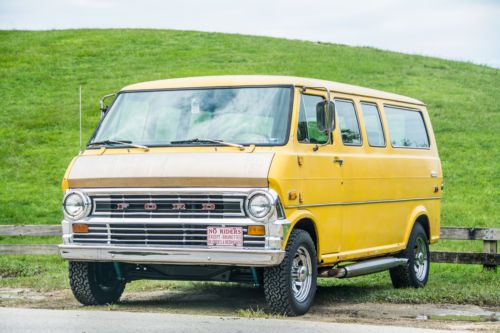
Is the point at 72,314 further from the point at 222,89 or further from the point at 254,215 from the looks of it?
the point at 222,89

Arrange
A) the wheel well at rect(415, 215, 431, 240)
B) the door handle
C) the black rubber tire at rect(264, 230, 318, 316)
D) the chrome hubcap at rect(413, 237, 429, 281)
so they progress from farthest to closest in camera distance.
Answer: the wheel well at rect(415, 215, 431, 240), the chrome hubcap at rect(413, 237, 429, 281), the door handle, the black rubber tire at rect(264, 230, 318, 316)

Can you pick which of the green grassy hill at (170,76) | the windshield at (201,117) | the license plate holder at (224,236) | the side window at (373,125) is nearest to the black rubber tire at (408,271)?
the side window at (373,125)

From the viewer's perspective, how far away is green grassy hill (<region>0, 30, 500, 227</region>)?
28.0 m

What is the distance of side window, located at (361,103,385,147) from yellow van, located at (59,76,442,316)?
0.46m

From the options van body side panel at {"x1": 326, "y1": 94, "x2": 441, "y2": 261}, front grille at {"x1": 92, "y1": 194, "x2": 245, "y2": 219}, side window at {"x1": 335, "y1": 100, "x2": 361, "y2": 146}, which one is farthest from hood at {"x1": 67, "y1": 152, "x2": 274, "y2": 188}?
side window at {"x1": 335, "y1": 100, "x2": 361, "y2": 146}

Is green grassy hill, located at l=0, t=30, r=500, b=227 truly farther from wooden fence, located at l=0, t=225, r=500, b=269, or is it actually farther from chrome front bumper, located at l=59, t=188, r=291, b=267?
chrome front bumper, located at l=59, t=188, r=291, b=267

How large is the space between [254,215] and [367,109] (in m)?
3.48

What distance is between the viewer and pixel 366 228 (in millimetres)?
12320

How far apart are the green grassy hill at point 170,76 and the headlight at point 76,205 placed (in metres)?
13.9

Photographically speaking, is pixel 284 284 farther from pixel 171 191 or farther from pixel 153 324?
pixel 153 324

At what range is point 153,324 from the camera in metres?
8.99

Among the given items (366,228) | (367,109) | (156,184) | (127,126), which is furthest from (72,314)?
(367,109)

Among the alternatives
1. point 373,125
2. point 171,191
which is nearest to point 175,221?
point 171,191

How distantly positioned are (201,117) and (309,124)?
1.15 meters
